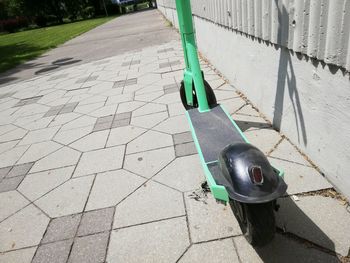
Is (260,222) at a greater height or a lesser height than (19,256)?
greater

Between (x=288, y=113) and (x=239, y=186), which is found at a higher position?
(x=239, y=186)

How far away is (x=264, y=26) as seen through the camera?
11.1 feet

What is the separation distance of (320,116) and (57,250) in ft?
7.94

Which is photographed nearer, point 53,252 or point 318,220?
point 318,220

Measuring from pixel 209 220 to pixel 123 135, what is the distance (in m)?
2.08

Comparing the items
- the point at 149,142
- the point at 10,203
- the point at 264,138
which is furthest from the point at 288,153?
the point at 10,203

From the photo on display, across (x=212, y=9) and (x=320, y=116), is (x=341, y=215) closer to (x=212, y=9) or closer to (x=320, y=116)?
(x=320, y=116)

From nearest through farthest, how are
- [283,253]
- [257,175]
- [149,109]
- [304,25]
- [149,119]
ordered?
[257,175] < [283,253] < [304,25] < [149,119] < [149,109]

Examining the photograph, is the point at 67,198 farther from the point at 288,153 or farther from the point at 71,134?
the point at 288,153

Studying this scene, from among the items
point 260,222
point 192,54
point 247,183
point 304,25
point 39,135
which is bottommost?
point 39,135

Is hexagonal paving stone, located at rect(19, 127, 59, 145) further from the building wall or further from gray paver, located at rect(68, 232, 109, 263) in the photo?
the building wall

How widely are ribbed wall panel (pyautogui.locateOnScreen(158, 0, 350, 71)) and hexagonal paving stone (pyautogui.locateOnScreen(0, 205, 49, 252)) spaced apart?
2729 mm

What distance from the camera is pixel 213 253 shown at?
2.14 meters

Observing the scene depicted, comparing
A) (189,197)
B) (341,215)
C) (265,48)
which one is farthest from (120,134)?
(341,215)
